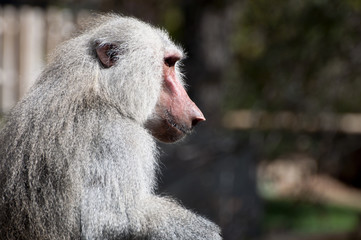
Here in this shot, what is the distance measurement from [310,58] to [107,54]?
7.11 m

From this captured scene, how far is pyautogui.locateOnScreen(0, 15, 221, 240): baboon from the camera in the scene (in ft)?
12.6

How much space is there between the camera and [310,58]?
1088 cm

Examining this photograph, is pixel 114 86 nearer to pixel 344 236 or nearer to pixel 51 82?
pixel 51 82

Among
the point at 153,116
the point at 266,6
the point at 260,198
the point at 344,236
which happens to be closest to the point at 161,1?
the point at 266,6

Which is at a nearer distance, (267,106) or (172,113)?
(172,113)

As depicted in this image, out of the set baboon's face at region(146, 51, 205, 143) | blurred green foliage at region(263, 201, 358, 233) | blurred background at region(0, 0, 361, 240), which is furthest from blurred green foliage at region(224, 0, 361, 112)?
baboon's face at region(146, 51, 205, 143)

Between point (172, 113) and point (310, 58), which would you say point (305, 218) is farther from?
point (172, 113)

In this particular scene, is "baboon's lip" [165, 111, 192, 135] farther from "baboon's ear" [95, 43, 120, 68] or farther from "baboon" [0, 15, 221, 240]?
"baboon's ear" [95, 43, 120, 68]

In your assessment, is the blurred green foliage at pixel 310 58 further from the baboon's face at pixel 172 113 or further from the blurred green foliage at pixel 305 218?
the baboon's face at pixel 172 113

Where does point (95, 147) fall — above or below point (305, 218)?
above

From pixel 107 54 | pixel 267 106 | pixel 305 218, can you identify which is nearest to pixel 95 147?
pixel 107 54

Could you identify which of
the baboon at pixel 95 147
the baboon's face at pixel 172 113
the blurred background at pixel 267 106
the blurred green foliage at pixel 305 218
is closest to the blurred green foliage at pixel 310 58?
the blurred background at pixel 267 106

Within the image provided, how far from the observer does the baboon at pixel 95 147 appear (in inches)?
151

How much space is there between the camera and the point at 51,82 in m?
4.25
